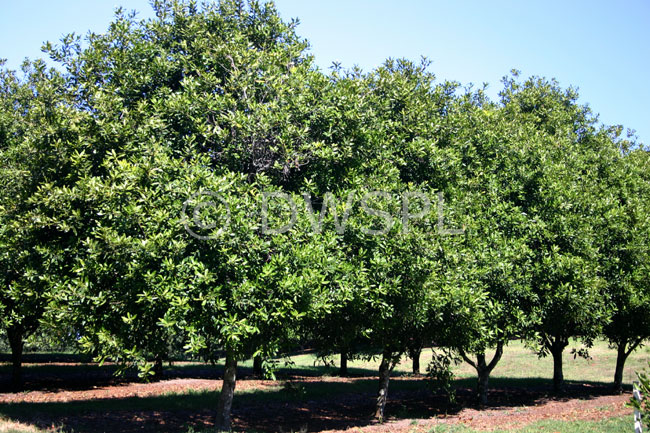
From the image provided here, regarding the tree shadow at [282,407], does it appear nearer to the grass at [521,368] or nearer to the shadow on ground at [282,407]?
the shadow on ground at [282,407]

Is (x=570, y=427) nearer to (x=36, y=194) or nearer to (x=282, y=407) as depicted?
(x=282, y=407)

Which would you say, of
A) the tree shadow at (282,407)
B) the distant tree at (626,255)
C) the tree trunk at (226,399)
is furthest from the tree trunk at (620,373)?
the tree trunk at (226,399)

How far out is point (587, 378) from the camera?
37375 millimetres

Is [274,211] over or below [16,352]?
over

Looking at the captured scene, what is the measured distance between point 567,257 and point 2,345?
51130 millimetres

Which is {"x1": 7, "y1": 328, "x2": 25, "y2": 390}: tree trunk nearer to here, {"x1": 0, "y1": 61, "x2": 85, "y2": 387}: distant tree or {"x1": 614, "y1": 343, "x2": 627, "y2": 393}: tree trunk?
{"x1": 0, "y1": 61, "x2": 85, "y2": 387}: distant tree

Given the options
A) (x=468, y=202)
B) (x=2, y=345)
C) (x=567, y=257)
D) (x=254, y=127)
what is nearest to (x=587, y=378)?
(x=567, y=257)

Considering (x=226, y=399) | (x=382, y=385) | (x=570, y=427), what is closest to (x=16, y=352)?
(x=226, y=399)

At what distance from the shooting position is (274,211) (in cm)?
1405

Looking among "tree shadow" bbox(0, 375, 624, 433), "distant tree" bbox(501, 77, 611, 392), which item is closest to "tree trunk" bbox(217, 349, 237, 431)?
"tree shadow" bbox(0, 375, 624, 433)

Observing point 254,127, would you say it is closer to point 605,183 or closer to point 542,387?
point 605,183

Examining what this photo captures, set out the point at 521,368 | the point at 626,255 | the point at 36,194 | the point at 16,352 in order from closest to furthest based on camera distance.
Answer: the point at 36,194, the point at 626,255, the point at 16,352, the point at 521,368

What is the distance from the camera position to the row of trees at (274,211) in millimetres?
12477

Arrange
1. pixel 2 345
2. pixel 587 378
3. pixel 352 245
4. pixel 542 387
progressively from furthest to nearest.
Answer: pixel 2 345 < pixel 587 378 < pixel 542 387 < pixel 352 245
